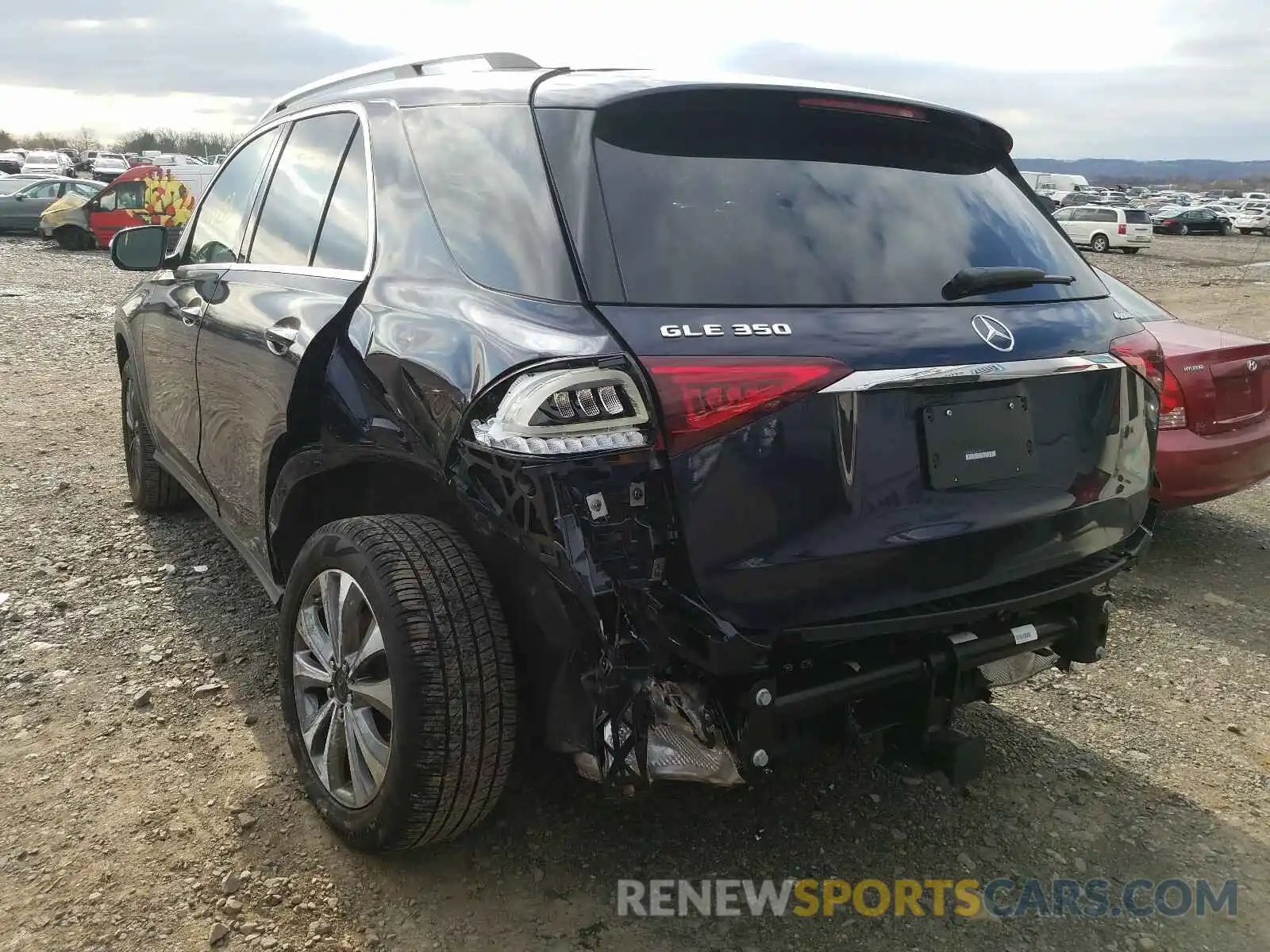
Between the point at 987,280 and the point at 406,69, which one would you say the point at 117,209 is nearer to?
the point at 406,69

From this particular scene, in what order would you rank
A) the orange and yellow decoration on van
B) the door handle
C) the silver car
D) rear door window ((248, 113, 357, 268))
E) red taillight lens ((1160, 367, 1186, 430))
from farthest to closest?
the silver car < the orange and yellow decoration on van < red taillight lens ((1160, 367, 1186, 430)) < rear door window ((248, 113, 357, 268)) < the door handle

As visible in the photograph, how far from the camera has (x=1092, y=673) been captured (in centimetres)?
369

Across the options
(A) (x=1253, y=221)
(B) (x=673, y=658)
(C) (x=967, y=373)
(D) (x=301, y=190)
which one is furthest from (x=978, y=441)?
(A) (x=1253, y=221)

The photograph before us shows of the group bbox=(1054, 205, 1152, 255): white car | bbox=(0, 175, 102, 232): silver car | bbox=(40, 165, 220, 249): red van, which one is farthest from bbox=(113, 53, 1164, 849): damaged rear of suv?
bbox=(1054, 205, 1152, 255): white car

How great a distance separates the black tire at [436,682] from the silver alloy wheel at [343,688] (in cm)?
6

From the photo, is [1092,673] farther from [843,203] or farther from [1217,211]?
[1217,211]

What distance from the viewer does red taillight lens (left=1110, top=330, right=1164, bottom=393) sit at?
8.39 ft

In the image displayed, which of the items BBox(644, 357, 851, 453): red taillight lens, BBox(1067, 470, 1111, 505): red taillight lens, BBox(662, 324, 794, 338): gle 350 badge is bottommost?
BBox(1067, 470, 1111, 505): red taillight lens

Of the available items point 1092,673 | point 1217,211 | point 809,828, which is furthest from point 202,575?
point 1217,211

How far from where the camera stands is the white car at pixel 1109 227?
33469mm

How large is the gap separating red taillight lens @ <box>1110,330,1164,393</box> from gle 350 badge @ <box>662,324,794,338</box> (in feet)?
3.30

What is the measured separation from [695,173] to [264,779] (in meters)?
1.99
